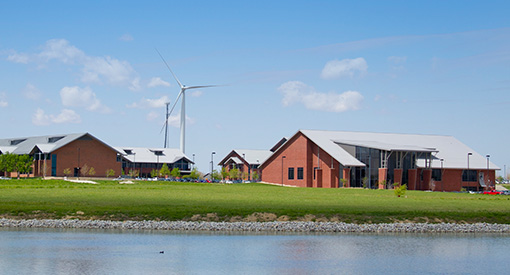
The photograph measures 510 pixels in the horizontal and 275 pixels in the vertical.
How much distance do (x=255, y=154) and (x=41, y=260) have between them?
435 ft

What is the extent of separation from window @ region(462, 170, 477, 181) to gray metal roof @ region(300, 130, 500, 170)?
40.1 inches

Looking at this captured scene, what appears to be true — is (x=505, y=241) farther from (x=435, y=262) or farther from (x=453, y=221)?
(x=435, y=262)

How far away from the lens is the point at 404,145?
327 feet

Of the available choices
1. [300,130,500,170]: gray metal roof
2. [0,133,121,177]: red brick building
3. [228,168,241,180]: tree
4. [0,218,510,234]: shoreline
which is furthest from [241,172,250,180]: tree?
[0,218,510,234]: shoreline

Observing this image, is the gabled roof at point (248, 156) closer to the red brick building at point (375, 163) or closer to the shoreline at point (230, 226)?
the red brick building at point (375, 163)

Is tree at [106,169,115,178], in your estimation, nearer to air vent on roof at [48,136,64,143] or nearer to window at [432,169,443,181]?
air vent on roof at [48,136,64,143]

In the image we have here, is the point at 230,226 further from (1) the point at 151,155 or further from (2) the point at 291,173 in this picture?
(1) the point at 151,155

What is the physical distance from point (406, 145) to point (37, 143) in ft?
272

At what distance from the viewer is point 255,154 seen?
6166 inches

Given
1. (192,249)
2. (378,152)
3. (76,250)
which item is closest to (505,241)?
(192,249)

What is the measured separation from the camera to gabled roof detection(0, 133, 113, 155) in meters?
132

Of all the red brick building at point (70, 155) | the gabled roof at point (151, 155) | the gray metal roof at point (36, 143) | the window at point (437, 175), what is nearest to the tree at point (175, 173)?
the gabled roof at point (151, 155)

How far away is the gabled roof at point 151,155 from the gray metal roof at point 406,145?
68.5 meters

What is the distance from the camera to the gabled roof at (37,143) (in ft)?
433
